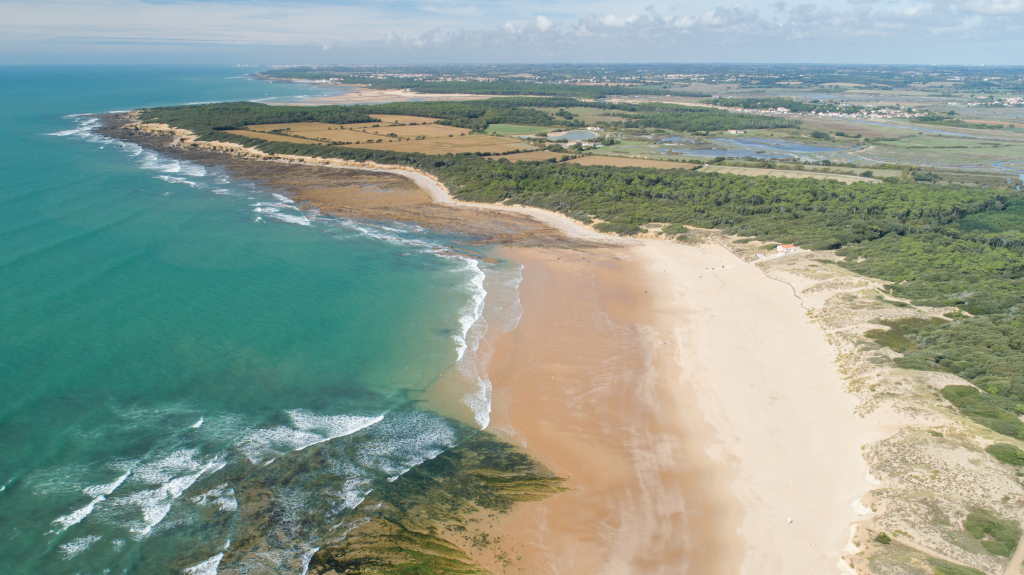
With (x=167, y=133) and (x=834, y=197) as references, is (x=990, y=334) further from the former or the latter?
(x=167, y=133)

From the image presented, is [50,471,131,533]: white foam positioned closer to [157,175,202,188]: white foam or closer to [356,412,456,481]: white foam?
[356,412,456,481]: white foam

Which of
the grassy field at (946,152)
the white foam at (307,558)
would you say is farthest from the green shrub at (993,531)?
the grassy field at (946,152)

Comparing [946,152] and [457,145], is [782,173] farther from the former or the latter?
[457,145]

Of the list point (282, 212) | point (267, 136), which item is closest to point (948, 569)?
point (282, 212)

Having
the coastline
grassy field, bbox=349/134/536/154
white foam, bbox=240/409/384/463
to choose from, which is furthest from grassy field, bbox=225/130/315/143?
white foam, bbox=240/409/384/463

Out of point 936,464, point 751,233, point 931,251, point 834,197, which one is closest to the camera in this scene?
point 936,464

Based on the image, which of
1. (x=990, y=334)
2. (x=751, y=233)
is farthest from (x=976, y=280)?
(x=751, y=233)
